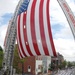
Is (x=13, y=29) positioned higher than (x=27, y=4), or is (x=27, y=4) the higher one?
(x=27, y=4)

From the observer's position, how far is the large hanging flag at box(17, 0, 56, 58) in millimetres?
15672

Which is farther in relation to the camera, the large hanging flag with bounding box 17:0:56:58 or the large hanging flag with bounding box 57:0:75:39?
the large hanging flag with bounding box 17:0:56:58

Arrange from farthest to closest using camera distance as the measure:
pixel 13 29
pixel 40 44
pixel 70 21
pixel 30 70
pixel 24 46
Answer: pixel 30 70 < pixel 13 29 < pixel 24 46 < pixel 40 44 < pixel 70 21

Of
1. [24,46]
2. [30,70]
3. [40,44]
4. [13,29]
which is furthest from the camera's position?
[30,70]

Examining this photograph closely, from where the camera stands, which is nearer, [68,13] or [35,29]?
[68,13]

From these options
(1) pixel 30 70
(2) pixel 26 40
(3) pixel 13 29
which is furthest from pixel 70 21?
(1) pixel 30 70

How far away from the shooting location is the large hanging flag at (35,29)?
15.7 metres

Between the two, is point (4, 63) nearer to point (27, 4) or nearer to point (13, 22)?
point (13, 22)

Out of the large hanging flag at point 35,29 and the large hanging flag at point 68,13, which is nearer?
the large hanging flag at point 68,13

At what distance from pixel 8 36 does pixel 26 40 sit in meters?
2.07

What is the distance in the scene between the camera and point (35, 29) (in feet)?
53.4

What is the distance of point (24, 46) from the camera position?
1706 cm

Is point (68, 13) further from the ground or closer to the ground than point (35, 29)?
further from the ground

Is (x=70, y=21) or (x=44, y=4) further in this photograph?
(x=44, y=4)
